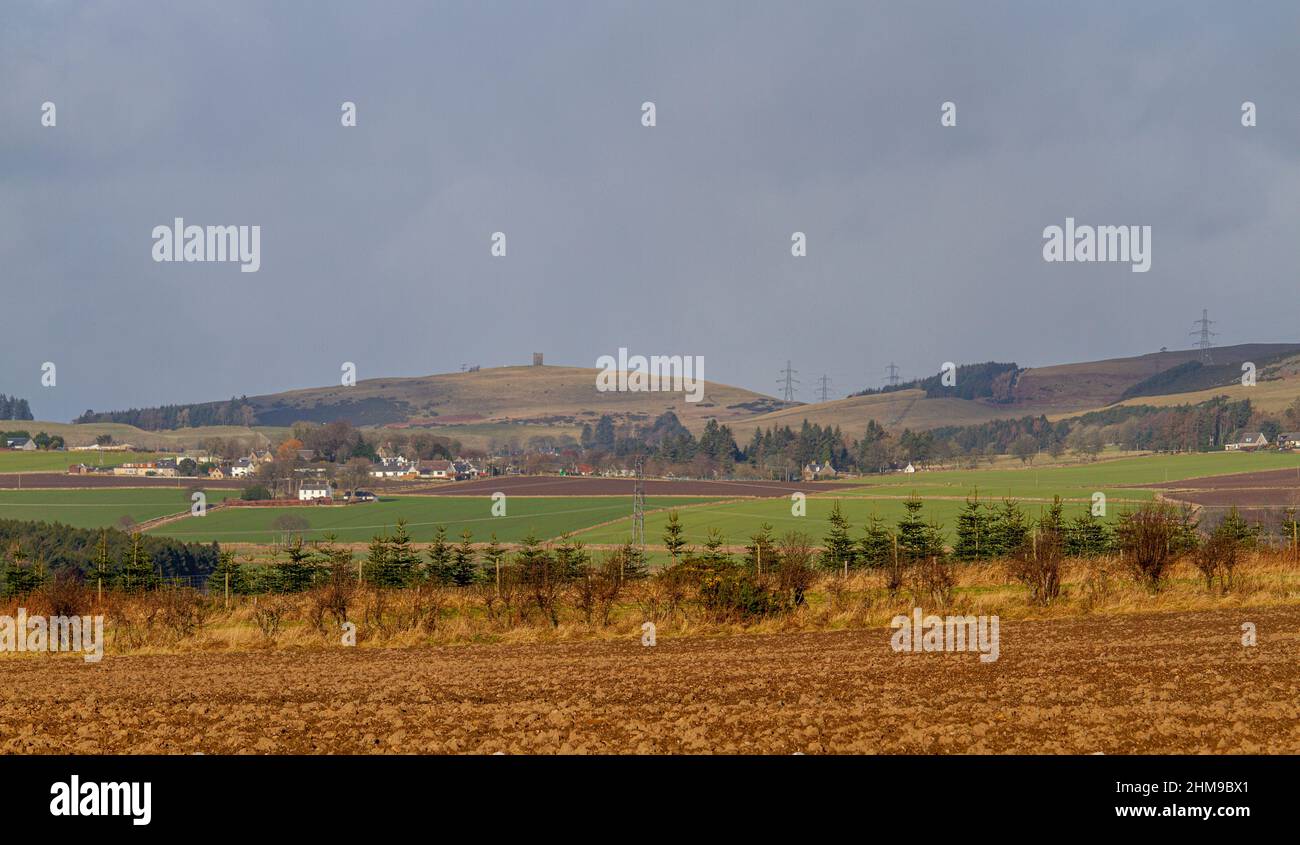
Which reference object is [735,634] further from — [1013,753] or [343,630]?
[1013,753]

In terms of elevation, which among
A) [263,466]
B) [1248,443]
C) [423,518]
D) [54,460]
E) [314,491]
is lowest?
[423,518]

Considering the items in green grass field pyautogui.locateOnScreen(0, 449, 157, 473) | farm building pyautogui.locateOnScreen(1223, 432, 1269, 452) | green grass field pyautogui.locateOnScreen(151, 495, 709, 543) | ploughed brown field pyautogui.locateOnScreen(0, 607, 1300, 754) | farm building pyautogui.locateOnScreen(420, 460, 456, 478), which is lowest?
green grass field pyautogui.locateOnScreen(151, 495, 709, 543)

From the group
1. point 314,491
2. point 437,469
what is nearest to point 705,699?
point 314,491

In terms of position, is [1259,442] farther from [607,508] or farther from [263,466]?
[263,466]

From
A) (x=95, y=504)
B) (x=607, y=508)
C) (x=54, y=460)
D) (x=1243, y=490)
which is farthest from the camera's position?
(x=54, y=460)

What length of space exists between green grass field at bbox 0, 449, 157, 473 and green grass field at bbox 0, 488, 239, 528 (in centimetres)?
2735

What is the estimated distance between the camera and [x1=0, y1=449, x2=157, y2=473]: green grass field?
141000 millimetres

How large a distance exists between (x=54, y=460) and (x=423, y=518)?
259 feet

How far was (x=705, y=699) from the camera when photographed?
55.9 feet

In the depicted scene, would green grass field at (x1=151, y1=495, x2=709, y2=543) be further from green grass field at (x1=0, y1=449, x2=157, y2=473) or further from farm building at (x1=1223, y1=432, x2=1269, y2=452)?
farm building at (x1=1223, y1=432, x2=1269, y2=452)

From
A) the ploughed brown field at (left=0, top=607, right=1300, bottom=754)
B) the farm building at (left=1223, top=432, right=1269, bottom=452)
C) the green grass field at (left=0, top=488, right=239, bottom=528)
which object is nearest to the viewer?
the ploughed brown field at (left=0, top=607, right=1300, bottom=754)

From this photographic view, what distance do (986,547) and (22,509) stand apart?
86.1 metres

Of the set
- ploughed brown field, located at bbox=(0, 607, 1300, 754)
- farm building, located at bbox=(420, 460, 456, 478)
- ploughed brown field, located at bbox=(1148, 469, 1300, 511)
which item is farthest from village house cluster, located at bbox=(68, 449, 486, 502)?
ploughed brown field, located at bbox=(0, 607, 1300, 754)
